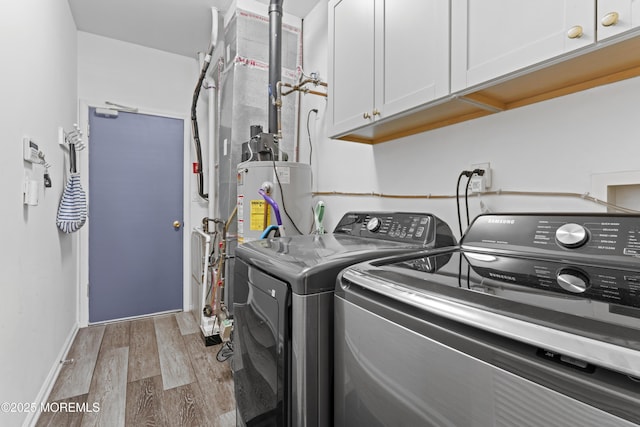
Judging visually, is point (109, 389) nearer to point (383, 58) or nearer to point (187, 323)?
point (187, 323)

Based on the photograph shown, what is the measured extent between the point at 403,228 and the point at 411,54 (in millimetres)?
688

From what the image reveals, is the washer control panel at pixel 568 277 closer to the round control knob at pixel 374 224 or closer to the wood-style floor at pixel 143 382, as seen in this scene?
the round control knob at pixel 374 224

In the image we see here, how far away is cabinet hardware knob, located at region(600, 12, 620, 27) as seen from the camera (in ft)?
2.26

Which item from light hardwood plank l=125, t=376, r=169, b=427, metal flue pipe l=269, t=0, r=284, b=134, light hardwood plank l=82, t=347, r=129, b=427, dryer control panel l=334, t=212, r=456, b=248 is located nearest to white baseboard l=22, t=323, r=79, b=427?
light hardwood plank l=82, t=347, r=129, b=427

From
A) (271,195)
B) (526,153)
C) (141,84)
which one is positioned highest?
(141,84)

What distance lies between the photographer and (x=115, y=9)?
8.55 feet

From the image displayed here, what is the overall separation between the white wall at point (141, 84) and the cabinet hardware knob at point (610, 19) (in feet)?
11.3

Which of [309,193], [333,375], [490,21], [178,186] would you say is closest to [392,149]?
[309,193]

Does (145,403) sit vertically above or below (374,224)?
below

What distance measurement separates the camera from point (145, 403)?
1786mm

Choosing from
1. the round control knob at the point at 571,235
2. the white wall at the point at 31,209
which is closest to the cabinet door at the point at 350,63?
the round control knob at the point at 571,235

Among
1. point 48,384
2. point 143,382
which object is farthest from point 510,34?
point 48,384

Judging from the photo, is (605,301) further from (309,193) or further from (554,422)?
(309,193)

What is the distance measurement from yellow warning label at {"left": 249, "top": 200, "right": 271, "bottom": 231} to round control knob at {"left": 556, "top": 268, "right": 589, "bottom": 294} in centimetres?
142
